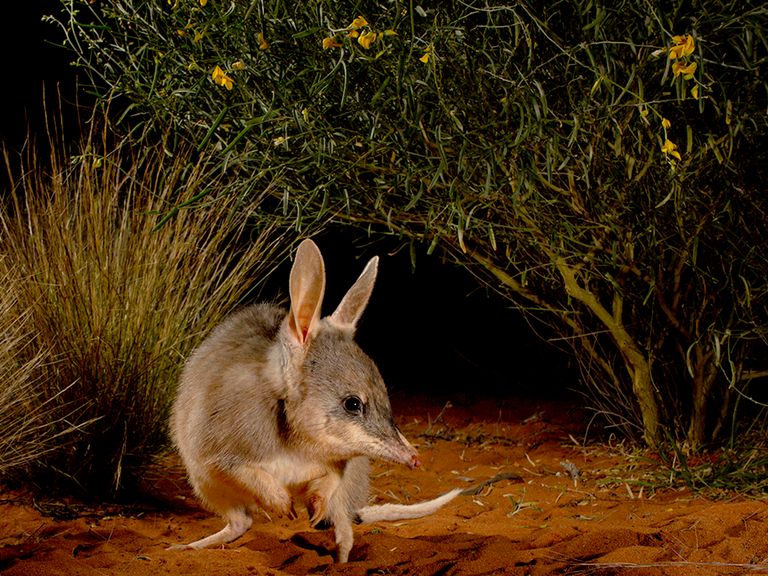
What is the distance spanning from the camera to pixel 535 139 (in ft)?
13.2

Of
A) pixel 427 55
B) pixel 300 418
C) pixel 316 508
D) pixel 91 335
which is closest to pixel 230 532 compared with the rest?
pixel 316 508

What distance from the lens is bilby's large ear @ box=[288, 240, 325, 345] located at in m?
3.53

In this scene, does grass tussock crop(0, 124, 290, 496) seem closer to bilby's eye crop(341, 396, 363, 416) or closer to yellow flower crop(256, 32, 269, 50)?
yellow flower crop(256, 32, 269, 50)

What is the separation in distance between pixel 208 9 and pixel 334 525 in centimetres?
210

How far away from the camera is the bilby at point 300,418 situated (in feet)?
11.8

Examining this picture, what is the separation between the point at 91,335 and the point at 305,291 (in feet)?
5.01

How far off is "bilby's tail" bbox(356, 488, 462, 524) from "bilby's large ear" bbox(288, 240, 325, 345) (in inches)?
38.8

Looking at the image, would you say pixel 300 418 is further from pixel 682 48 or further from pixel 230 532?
pixel 682 48

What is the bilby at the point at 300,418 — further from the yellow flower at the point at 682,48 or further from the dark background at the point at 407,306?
the dark background at the point at 407,306

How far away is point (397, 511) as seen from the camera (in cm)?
440

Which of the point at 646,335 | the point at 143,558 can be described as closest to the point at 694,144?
the point at 646,335

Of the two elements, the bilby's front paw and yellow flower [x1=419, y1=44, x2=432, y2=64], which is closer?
yellow flower [x1=419, y1=44, x2=432, y2=64]

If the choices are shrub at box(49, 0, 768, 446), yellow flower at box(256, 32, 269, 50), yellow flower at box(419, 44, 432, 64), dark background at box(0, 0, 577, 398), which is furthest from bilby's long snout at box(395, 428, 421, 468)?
dark background at box(0, 0, 577, 398)

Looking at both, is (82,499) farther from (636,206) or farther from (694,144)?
(694,144)
